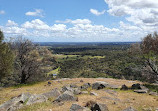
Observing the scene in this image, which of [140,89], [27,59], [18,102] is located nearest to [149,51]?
[140,89]

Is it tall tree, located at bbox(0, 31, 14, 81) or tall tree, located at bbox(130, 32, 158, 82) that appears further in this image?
tall tree, located at bbox(130, 32, 158, 82)

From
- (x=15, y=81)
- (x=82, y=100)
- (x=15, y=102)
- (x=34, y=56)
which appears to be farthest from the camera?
(x=15, y=81)

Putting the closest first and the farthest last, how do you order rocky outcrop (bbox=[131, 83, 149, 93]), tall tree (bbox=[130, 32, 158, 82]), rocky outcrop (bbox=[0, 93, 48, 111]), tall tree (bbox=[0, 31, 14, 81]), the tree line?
rocky outcrop (bbox=[0, 93, 48, 111]), rocky outcrop (bbox=[131, 83, 149, 93]), tall tree (bbox=[0, 31, 14, 81]), tall tree (bbox=[130, 32, 158, 82]), the tree line

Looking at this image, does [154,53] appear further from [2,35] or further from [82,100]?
[2,35]

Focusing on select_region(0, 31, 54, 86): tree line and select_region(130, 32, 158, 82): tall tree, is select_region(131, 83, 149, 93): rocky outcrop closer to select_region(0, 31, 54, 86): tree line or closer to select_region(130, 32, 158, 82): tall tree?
select_region(130, 32, 158, 82): tall tree

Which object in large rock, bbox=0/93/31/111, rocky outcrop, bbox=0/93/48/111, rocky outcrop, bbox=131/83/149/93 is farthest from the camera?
rocky outcrop, bbox=131/83/149/93

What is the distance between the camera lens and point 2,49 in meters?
21.2

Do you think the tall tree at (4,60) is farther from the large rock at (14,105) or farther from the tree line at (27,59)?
the large rock at (14,105)

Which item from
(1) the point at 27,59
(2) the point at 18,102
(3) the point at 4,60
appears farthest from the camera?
(1) the point at 27,59

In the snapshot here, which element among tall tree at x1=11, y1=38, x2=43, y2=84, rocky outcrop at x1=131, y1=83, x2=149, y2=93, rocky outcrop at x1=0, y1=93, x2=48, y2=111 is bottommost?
rocky outcrop at x1=131, y1=83, x2=149, y2=93

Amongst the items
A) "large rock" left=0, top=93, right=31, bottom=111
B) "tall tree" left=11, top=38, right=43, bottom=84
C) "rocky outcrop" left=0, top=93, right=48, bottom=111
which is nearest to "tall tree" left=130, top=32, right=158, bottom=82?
"rocky outcrop" left=0, top=93, right=48, bottom=111

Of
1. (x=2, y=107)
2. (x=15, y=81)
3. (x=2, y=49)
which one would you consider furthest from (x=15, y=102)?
(x=15, y=81)

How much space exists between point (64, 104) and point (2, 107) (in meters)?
6.01

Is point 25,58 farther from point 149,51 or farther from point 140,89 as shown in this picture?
point 149,51
